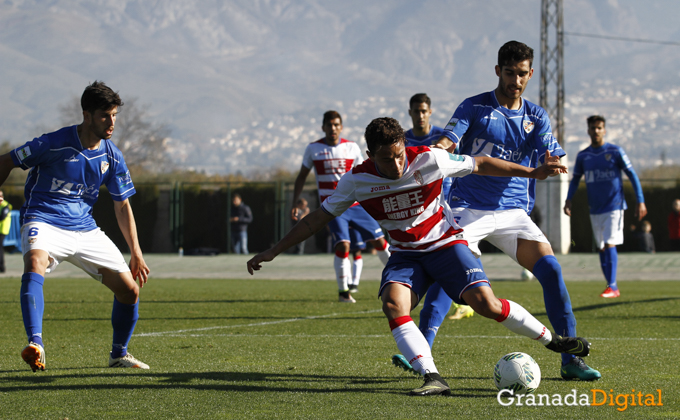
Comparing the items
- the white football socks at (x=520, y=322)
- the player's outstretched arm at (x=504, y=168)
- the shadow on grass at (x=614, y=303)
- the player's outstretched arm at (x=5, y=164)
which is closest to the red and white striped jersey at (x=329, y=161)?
the shadow on grass at (x=614, y=303)

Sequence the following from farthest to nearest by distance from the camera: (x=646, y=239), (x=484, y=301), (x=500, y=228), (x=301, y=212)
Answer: (x=646, y=239)
(x=301, y=212)
(x=500, y=228)
(x=484, y=301)

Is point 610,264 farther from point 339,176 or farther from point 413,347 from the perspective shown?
point 413,347

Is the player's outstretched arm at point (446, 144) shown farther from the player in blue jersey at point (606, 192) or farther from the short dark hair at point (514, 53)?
the player in blue jersey at point (606, 192)

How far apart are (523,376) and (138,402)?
2243 millimetres

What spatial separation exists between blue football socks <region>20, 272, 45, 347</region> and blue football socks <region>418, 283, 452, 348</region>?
2.62 metres

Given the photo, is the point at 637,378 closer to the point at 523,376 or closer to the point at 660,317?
the point at 523,376

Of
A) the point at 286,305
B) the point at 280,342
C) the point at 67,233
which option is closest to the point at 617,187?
the point at 286,305

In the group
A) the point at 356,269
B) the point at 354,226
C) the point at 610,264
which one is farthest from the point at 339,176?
the point at 610,264

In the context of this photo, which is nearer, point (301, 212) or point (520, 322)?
point (520, 322)

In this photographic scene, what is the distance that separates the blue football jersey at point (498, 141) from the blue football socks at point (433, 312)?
726mm

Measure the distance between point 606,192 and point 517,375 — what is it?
7662 mm

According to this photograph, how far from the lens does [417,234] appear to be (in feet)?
16.2

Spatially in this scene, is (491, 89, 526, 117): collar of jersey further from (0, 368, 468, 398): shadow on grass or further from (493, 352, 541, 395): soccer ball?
(0, 368, 468, 398): shadow on grass

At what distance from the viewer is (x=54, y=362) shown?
19.7 ft
